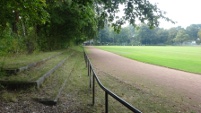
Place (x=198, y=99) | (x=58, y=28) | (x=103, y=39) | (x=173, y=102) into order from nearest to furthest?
(x=173, y=102), (x=198, y=99), (x=58, y=28), (x=103, y=39)

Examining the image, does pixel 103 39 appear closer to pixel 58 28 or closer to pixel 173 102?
pixel 58 28

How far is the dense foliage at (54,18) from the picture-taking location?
25.5ft

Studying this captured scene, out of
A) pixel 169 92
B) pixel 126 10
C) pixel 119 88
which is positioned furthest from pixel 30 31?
pixel 169 92

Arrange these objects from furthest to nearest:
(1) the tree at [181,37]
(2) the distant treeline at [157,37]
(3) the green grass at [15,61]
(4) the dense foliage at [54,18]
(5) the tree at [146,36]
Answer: (5) the tree at [146,36], (2) the distant treeline at [157,37], (1) the tree at [181,37], (3) the green grass at [15,61], (4) the dense foliage at [54,18]

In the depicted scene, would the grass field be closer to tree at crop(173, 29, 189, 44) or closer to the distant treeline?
the distant treeline

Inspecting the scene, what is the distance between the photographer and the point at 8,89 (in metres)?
6.46

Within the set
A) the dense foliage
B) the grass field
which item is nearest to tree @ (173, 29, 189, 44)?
the grass field

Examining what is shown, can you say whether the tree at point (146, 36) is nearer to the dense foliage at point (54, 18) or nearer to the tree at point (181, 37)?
the tree at point (181, 37)

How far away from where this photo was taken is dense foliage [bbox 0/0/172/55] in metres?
7.76

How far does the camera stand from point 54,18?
22031 mm

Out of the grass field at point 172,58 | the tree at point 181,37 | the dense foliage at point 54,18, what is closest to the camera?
the dense foliage at point 54,18

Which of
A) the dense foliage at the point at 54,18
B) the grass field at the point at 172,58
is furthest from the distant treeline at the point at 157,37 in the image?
the dense foliage at the point at 54,18

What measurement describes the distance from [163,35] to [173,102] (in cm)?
12196

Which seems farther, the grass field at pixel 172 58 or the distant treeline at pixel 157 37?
the distant treeline at pixel 157 37
